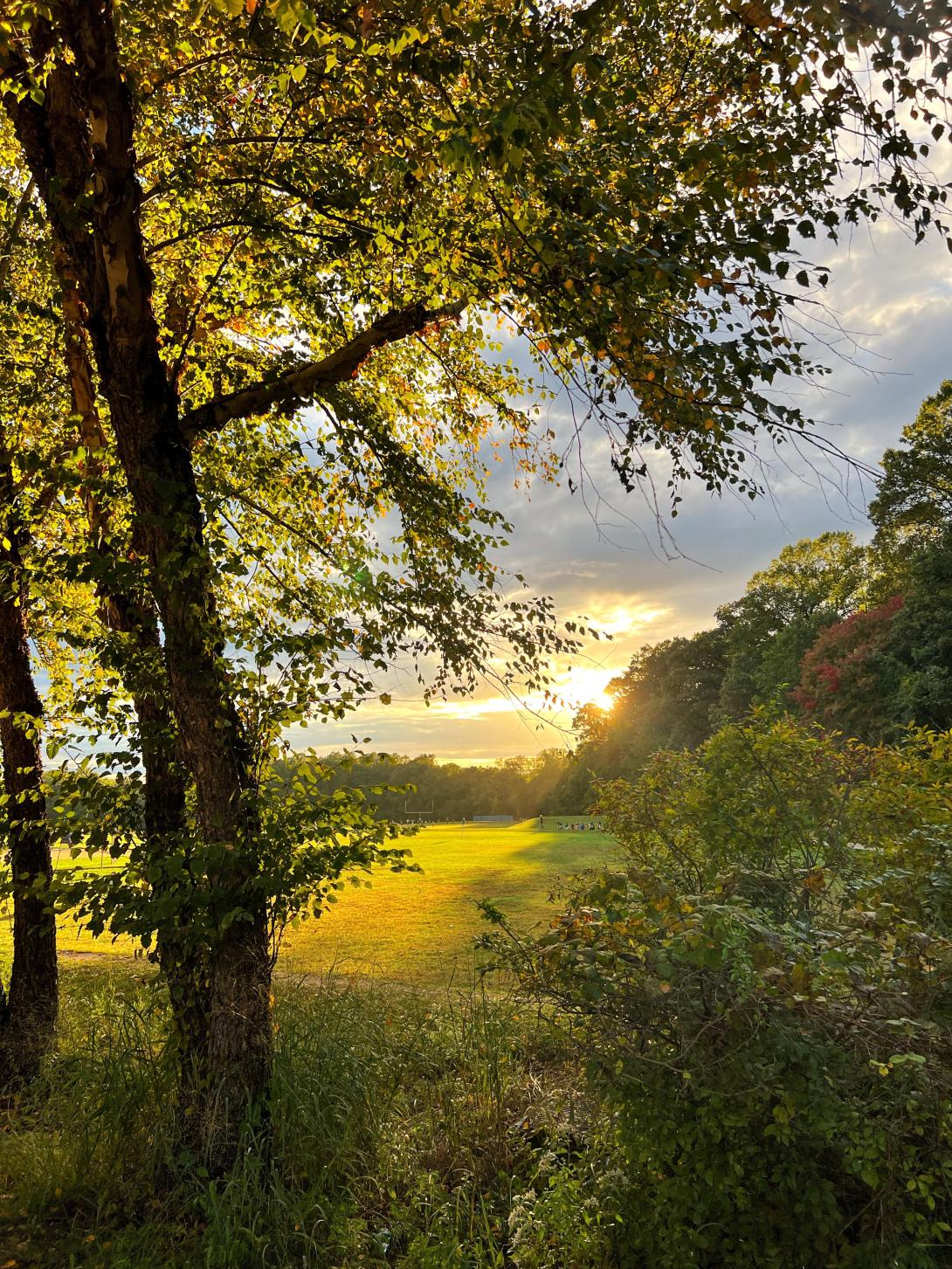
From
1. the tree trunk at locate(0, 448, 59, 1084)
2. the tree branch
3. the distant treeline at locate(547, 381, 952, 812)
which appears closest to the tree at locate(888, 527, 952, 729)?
the distant treeline at locate(547, 381, 952, 812)

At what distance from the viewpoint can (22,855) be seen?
21.6 ft

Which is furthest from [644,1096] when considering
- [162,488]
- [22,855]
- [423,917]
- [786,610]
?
[786,610]

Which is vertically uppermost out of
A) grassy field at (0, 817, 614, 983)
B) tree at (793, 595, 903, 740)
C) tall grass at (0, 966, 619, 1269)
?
tree at (793, 595, 903, 740)

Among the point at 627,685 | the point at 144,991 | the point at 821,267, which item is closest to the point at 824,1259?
the point at 821,267

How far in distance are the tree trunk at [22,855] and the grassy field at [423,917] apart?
55cm

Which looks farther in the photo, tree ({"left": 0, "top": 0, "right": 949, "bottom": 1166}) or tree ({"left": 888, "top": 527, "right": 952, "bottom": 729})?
tree ({"left": 888, "top": 527, "right": 952, "bottom": 729})

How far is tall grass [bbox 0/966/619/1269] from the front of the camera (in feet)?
11.9

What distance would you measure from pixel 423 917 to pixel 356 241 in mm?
14699

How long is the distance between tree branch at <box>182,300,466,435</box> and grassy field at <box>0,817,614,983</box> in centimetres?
329

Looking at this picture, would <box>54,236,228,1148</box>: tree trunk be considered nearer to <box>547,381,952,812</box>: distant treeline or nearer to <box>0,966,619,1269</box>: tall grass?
<box>0,966,619,1269</box>: tall grass

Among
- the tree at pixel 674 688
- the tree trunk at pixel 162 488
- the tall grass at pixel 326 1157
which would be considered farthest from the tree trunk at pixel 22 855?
the tree at pixel 674 688

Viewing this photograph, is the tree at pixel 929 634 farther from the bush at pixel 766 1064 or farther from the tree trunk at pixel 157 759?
the tree trunk at pixel 157 759

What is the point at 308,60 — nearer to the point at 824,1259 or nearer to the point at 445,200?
the point at 445,200

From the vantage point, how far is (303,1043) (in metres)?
4.93
